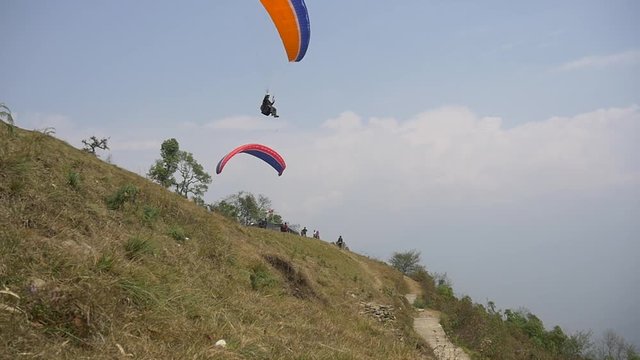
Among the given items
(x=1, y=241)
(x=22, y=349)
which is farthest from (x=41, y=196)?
(x=22, y=349)

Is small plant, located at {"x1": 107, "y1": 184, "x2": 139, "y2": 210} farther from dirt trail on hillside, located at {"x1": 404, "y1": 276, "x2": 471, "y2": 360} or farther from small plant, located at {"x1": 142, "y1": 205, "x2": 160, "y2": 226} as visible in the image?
dirt trail on hillside, located at {"x1": 404, "y1": 276, "x2": 471, "y2": 360}

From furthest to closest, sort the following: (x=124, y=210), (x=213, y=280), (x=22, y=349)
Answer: (x=124, y=210) < (x=213, y=280) < (x=22, y=349)

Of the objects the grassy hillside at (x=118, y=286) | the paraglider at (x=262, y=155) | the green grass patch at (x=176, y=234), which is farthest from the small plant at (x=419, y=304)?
the green grass patch at (x=176, y=234)

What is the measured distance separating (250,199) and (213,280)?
216 feet

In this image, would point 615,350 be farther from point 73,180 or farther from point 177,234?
point 73,180

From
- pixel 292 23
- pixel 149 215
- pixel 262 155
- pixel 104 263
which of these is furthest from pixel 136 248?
pixel 262 155

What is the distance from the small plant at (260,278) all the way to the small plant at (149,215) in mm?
2797

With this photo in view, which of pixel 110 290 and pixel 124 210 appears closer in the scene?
pixel 110 290

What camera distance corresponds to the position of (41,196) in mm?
6715

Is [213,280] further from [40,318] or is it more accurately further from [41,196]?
[40,318]

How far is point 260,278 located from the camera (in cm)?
1054

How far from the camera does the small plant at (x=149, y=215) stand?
9872 millimetres

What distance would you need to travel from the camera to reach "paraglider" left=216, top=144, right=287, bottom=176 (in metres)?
24.4

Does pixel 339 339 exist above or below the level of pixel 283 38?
below
